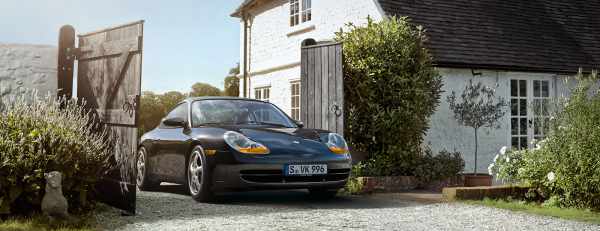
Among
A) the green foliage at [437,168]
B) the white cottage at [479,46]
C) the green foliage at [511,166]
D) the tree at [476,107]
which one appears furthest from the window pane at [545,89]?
the green foliage at [511,166]

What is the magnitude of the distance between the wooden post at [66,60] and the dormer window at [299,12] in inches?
345

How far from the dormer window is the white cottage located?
0.08 ft

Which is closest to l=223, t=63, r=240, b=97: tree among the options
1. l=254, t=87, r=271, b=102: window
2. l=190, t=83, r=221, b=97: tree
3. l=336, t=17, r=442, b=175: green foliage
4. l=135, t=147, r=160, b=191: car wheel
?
l=190, t=83, r=221, b=97: tree

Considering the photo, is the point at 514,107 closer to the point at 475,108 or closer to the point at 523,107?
the point at 523,107

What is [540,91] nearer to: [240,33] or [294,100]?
[294,100]

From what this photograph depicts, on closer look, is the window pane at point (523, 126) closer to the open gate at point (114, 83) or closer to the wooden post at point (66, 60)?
the open gate at point (114, 83)

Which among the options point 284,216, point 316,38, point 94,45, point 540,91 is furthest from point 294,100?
point 284,216

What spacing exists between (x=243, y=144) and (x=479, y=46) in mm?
7945

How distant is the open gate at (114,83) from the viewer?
6.63 m

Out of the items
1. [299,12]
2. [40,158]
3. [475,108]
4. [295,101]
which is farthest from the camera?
[299,12]

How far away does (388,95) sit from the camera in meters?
10.7

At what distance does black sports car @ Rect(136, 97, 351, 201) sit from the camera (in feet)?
23.7

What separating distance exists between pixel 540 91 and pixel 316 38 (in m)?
5.22

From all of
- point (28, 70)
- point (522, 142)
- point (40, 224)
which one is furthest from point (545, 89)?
point (40, 224)
